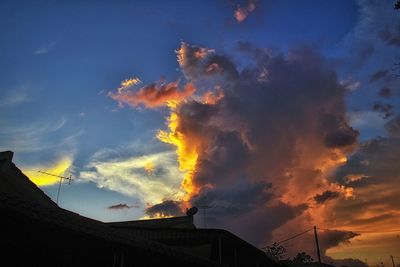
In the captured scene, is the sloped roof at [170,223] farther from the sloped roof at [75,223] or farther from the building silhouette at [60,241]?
the building silhouette at [60,241]

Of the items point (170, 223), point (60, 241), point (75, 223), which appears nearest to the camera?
point (75, 223)

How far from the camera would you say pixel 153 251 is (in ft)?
30.2

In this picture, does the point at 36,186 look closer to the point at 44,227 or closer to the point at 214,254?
the point at 214,254

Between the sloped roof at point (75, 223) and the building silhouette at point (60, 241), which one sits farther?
the building silhouette at point (60, 241)

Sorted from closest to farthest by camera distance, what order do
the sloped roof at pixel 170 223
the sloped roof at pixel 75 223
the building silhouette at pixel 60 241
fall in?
the sloped roof at pixel 75 223 < the building silhouette at pixel 60 241 < the sloped roof at pixel 170 223

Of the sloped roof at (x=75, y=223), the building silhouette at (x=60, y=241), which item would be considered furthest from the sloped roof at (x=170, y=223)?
the building silhouette at (x=60, y=241)

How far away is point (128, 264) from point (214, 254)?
9833 mm

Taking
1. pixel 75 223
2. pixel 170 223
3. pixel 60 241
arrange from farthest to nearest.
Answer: pixel 170 223
pixel 60 241
pixel 75 223

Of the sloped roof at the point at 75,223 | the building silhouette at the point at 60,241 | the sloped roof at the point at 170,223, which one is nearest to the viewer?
the sloped roof at the point at 75,223

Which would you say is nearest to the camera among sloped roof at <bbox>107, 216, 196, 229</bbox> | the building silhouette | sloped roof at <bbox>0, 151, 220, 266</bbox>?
sloped roof at <bbox>0, 151, 220, 266</bbox>

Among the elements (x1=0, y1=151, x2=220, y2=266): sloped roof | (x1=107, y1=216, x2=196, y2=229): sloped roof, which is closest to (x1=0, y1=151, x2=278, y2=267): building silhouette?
(x1=0, y1=151, x2=220, y2=266): sloped roof

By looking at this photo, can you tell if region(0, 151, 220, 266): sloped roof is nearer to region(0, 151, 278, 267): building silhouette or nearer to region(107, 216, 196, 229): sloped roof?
region(0, 151, 278, 267): building silhouette

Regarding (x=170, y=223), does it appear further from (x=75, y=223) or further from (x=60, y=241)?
(x=75, y=223)

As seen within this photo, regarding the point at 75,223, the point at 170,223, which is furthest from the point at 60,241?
the point at 170,223
